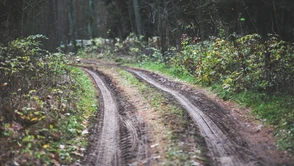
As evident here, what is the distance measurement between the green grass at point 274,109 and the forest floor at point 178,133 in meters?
0.22

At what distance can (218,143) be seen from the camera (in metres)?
6.88

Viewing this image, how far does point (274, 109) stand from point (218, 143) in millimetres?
2480

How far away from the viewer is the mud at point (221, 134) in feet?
19.7

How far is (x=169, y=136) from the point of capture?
7.32 m

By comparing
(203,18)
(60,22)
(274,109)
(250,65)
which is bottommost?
(274,109)

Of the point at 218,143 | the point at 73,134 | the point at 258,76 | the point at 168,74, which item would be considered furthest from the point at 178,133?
the point at 168,74

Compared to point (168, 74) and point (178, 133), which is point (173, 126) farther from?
point (168, 74)

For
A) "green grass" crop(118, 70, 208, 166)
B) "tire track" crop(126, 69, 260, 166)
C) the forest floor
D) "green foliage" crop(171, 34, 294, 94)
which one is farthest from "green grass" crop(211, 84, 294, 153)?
"green grass" crop(118, 70, 208, 166)

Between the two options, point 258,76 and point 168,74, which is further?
point 168,74

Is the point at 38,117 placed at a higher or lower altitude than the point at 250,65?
lower

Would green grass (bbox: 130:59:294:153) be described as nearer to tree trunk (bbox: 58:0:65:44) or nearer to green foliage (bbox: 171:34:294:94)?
green foliage (bbox: 171:34:294:94)

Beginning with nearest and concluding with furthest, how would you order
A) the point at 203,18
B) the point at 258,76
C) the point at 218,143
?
the point at 218,143 < the point at 258,76 < the point at 203,18

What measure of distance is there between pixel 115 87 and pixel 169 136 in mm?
7551

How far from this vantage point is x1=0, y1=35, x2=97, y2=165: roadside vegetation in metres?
6.32
